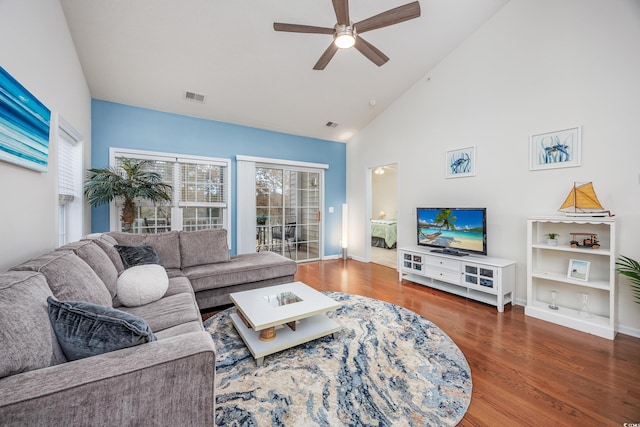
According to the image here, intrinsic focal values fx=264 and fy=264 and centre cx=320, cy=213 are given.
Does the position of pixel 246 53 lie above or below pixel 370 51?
above

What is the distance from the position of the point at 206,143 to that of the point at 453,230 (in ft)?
13.6

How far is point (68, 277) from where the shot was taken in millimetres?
1451

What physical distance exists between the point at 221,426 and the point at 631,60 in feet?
14.5

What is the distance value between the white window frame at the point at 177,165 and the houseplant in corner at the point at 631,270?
4.94 meters

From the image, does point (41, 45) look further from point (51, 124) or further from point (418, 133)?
point (418, 133)

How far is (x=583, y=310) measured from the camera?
2.68 metres

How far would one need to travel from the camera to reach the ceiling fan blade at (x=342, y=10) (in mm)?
2047

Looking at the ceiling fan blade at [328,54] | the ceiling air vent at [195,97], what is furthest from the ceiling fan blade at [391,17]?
the ceiling air vent at [195,97]

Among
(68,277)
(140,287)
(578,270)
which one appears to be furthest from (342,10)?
(578,270)

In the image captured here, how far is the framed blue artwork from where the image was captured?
1.58m

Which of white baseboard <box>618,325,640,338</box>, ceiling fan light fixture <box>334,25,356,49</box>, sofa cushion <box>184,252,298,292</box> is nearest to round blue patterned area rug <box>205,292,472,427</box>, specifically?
sofa cushion <box>184,252,298,292</box>

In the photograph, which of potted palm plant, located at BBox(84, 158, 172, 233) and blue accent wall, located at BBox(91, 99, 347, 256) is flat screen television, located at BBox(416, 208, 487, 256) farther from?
potted palm plant, located at BBox(84, 158, 172, 233)

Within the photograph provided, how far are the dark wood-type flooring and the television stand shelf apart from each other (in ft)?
0.64

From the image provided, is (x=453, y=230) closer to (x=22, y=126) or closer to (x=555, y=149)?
(x=555, y=149)
